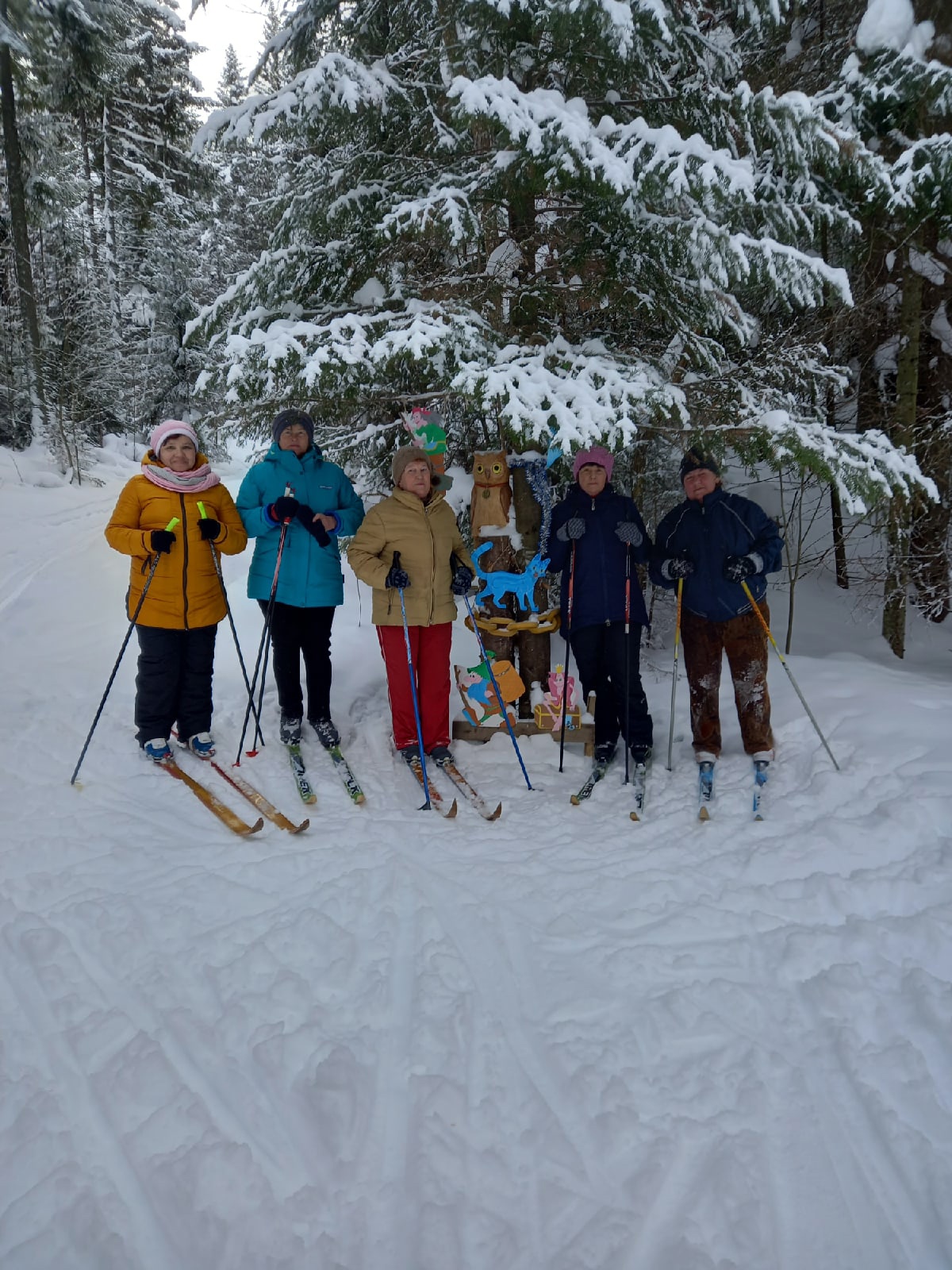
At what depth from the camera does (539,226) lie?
5.15 m

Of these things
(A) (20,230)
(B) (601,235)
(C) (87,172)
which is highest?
(C) (87,172)

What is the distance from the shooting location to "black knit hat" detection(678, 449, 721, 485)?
4559mm

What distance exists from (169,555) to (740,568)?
3.76m

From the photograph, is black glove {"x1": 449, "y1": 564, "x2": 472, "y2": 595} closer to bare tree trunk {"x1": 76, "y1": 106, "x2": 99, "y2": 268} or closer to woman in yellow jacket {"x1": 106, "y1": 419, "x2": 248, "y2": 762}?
woman in yellow jacket {"x1": 106, "y1": 419, "x2": 248, "y2": 762}

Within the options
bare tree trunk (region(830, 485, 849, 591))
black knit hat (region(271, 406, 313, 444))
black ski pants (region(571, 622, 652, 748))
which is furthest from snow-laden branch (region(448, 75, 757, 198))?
bare tree trunk (region(830, 485, 849, 591))

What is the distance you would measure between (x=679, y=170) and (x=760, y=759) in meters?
3.49

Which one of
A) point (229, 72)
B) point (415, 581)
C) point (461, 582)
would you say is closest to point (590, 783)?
point (461, 582)

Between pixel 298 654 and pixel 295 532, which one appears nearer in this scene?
pixel 295 532

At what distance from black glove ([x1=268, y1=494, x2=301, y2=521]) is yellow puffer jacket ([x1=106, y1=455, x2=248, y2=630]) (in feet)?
1.44

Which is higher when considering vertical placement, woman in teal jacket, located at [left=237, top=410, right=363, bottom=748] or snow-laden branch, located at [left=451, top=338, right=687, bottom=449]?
snow-laden branch, located at [left=451, top=338, right=687, bottom=449]

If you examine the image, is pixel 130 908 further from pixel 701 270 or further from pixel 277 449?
pixel 701 270

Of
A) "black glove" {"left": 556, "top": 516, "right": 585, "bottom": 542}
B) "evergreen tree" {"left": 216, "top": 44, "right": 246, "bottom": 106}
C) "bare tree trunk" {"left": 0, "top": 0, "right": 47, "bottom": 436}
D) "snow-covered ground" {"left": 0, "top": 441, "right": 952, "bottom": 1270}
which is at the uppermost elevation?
"evergreen tree" {"left": 216, "top": 44, "right": 246, "bottom": 106}

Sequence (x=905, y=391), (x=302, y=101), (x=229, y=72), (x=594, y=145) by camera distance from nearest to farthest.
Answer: (x=594, y=145) < (x=302, y=101) < (x=905, y=391) < (x=229, y=72)

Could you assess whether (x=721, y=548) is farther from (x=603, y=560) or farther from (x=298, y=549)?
(x=298, y=549)
